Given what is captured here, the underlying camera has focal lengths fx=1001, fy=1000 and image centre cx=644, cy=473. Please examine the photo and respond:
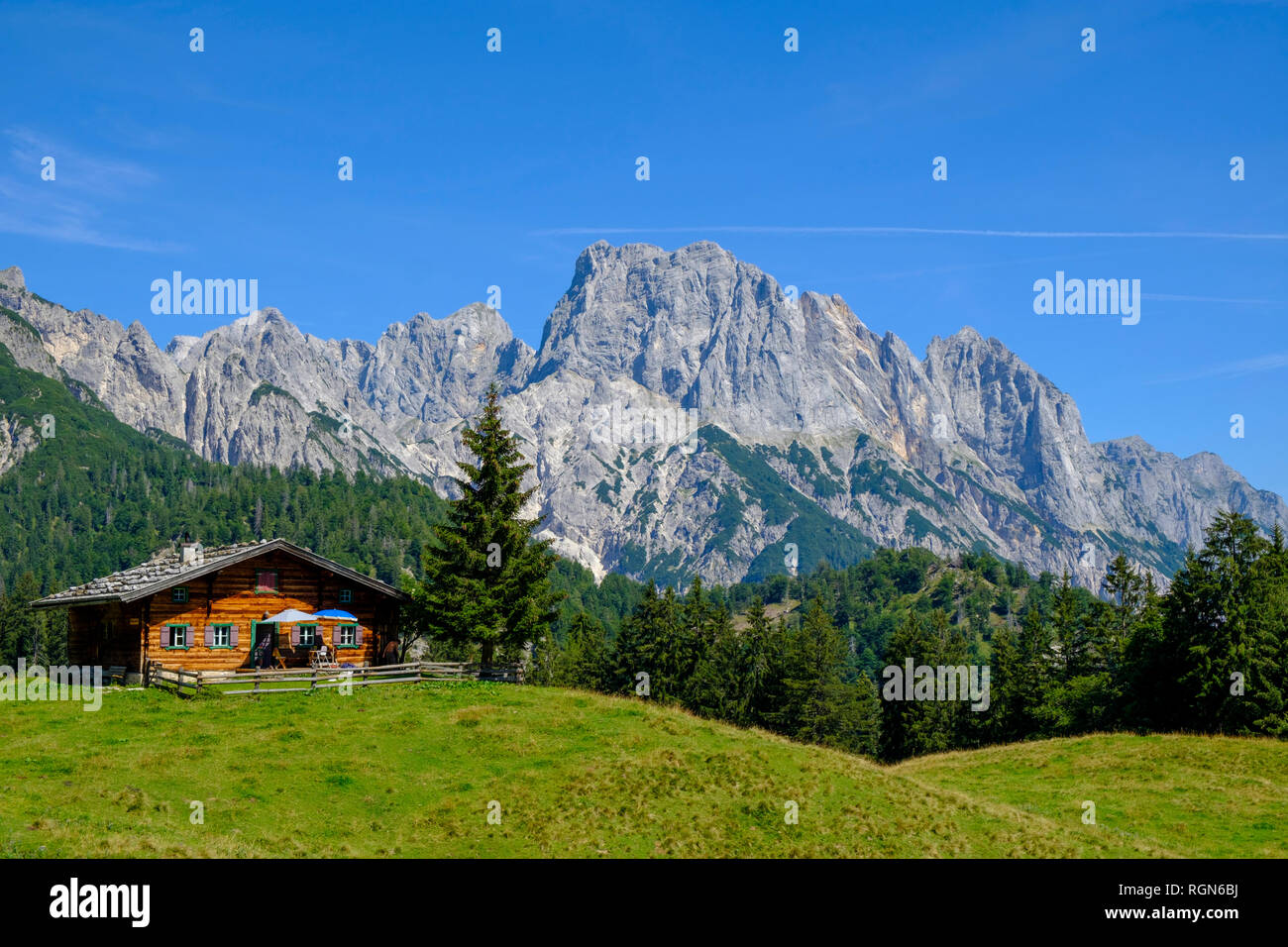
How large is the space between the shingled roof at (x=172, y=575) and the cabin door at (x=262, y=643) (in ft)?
12.2

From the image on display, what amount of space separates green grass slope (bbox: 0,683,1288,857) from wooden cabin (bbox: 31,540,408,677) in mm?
5371

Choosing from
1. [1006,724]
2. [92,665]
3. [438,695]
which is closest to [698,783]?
[438,695]

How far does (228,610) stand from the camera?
169ft

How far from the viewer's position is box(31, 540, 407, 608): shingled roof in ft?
160

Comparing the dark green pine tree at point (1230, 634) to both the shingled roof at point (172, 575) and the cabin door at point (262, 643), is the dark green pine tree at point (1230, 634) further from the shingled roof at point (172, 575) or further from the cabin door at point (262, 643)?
the cabin door at point (262, 643)

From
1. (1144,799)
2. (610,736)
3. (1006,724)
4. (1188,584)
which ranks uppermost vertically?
(1188,584)

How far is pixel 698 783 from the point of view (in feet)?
Result: 108

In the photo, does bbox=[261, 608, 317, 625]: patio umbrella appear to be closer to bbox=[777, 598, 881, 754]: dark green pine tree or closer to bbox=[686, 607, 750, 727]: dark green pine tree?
bbox=[686, 607, 750, 727]: dark green pine tree

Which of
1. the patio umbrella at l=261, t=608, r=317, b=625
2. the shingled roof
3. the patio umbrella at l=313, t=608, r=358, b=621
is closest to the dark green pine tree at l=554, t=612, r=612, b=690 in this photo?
the patio umbrella at l=313, t=608, r=358, b=621

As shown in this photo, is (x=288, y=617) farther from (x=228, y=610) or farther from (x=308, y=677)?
(x=308, y=677)

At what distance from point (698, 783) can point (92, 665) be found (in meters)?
37.1
